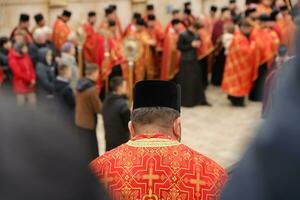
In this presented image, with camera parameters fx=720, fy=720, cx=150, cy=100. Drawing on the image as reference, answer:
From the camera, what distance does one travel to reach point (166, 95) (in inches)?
156

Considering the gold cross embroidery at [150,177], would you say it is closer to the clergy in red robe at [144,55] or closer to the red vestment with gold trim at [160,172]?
the red vestment with gold trim at [160,172]

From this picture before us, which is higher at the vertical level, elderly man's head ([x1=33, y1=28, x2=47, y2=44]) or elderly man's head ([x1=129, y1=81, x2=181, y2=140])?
elderly man's head ([x1=129, y1=81, x2=181, y2=140])

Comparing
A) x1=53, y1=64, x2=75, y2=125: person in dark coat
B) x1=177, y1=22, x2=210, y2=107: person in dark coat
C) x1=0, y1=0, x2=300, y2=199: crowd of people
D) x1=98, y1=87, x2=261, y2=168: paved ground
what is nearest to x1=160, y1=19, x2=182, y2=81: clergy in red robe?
x1=0, y1=0, x2=300, y2=199: crowd of people

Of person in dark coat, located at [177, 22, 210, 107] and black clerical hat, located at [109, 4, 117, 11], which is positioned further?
black clerical hat, located at [109, 4, 117, 11]

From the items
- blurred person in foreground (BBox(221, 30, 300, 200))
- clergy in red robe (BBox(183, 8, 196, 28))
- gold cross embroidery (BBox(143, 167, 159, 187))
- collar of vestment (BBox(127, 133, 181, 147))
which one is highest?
blurred person in foreground (BBox(221, 30, 300, 200))

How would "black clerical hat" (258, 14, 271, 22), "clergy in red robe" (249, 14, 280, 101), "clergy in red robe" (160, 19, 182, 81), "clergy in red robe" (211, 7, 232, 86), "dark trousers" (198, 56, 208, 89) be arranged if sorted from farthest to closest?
"clergy in red robe" (211, 7, 232, 86) → "dark trousers" (198, 56, 208, 89) → "clergy in red robe" (160, 19, 182, 81) → "black clerical hat" (258, 14, 271, 22) → "clergy in red robe" (249, 14, 280, 101)

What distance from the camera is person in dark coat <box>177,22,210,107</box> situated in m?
13.3

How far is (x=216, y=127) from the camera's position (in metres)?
11.9

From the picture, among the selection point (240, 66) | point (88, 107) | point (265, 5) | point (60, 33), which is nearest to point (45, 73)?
point (88, 107)

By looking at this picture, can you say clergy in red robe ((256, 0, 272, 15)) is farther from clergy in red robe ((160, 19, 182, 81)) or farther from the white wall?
clergy in red robe ((160, 19, 182, 81))

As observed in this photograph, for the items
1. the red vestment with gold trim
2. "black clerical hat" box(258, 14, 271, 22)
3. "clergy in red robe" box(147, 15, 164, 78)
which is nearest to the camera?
the red vestment with gold trim

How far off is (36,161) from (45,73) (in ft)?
32.3

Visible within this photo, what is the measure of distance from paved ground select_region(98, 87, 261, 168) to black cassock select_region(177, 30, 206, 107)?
219 millimetres

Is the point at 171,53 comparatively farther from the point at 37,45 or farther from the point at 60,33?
the point at 37,45
